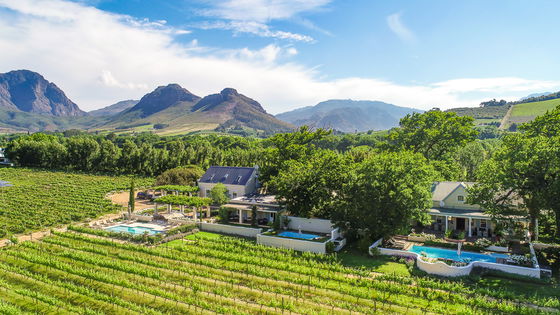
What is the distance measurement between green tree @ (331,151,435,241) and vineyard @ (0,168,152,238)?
28475 millimetres

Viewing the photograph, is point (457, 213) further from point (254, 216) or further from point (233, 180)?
point (233, 180)

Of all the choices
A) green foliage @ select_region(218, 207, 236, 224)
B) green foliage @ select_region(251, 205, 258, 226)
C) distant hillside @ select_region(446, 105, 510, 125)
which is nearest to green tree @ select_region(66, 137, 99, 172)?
green foliage @ select_region(218, 207, 236, 224)

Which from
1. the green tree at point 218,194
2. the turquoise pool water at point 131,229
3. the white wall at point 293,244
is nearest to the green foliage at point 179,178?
the green tree at point 218,194

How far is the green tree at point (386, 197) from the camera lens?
27.3 m

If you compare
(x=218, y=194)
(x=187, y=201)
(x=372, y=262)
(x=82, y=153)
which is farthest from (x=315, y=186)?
(x=82, y=153)

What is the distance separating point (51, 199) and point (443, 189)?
48.2 m

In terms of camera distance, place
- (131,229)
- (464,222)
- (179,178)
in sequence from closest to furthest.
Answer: (464,222)
(131,229)
(179,178)

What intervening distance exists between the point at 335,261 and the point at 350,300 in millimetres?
6120

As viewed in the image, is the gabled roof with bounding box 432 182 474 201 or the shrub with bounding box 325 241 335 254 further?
the gabled roof with bounding box 432 182 474 201

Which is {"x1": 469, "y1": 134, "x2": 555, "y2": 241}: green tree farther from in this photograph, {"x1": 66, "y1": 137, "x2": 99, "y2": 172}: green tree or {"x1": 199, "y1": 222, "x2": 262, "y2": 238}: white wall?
{"x1": 66, "y1": 137, "x2": 99, "y2": 172}: green tree

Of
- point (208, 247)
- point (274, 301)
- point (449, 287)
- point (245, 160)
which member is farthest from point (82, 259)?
point (245, 160)

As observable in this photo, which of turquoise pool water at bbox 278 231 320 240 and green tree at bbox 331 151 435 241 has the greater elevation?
green tree at bbox 331 151 435 241

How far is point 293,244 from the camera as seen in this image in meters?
29.1

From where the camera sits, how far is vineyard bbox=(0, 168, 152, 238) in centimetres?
3719
